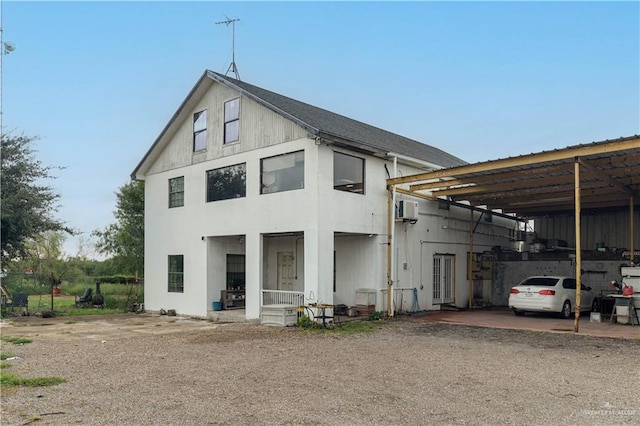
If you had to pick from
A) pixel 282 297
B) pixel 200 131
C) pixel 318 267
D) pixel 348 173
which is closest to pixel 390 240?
pixel 348 173

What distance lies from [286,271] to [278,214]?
144 inches

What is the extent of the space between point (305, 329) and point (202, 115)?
892 centimetres

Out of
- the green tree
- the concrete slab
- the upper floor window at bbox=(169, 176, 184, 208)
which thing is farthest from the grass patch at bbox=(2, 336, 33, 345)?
the green tree

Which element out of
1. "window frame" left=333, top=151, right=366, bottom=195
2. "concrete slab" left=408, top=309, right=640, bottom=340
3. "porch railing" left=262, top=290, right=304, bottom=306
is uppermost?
"window frame" left=333, top=151, right=366, bottom=195

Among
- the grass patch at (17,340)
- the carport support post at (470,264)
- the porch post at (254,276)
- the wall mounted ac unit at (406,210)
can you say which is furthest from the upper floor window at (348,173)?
the grass patch at (17,340)

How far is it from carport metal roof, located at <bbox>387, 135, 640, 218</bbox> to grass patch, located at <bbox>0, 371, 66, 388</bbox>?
→ 422 inches

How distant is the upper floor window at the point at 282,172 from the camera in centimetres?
1455

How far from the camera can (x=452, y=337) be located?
1180 cm

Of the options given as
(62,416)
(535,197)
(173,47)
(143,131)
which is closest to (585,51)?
(535,197)

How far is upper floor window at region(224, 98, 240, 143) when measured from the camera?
54.0 feet

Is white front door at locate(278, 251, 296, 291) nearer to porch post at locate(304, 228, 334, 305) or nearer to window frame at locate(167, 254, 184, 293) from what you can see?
window frame at locate(167, 254, 184, 293)

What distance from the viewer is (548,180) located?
15.2 metres

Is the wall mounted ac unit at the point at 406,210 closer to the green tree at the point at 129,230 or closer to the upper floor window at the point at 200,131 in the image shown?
the upper floor window at the point at 200,131

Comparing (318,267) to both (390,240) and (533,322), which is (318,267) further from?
(533,322)
